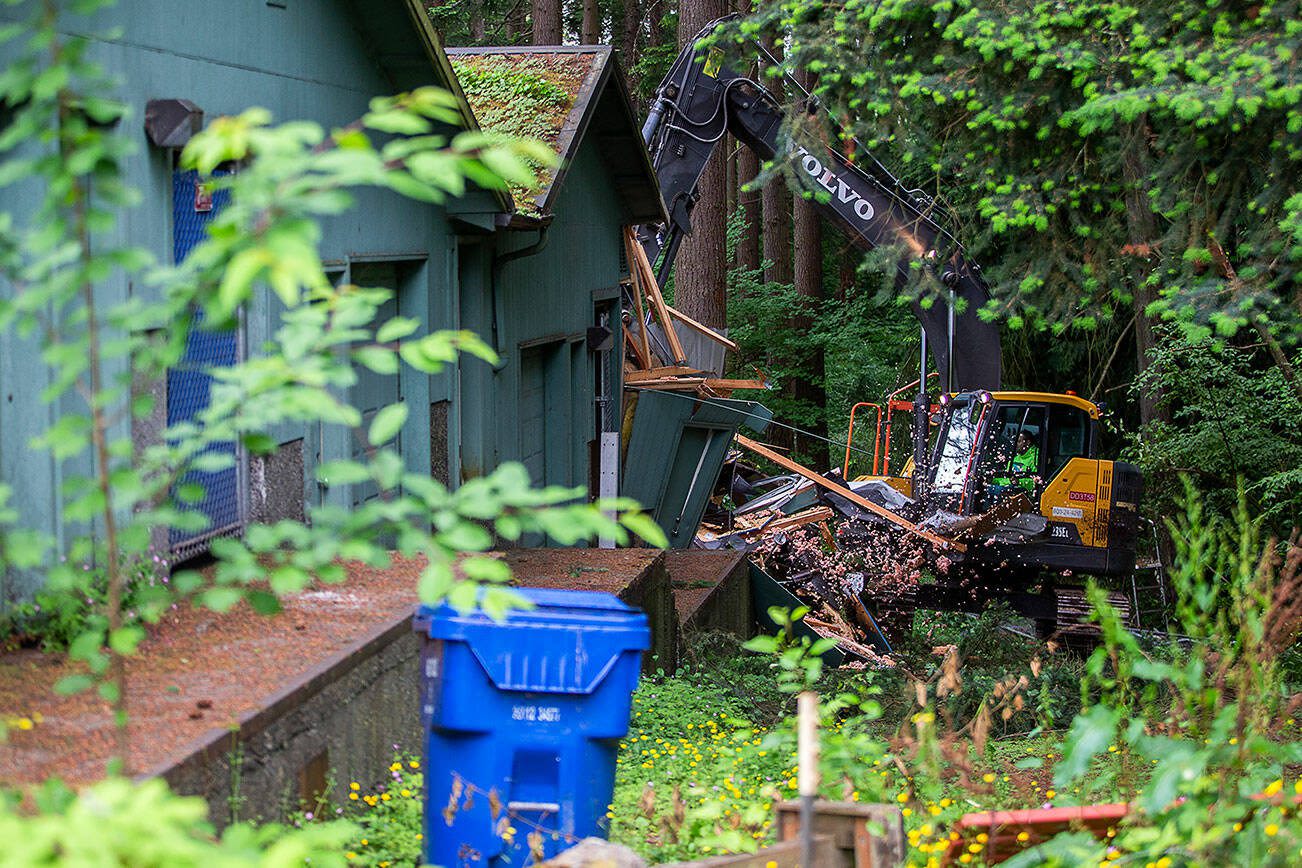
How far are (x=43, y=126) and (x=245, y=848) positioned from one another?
5.27 feet

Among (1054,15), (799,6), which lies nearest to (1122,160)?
(1054,15)

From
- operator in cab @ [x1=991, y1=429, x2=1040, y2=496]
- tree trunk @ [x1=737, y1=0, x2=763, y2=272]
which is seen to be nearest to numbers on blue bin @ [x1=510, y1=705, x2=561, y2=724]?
operator in cab @ [x1=991, y1=429, x2=1040, y2=496]

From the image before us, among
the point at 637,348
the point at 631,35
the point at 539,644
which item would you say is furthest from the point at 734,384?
the point at 631,35

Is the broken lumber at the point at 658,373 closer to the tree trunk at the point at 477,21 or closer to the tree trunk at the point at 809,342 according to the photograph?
the tree trunk at the point at 809,342

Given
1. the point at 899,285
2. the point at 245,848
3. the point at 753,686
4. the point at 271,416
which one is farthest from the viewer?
the point at 899,285

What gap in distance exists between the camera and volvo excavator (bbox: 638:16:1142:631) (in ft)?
51.0

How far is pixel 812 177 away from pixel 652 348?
2729 millimetres

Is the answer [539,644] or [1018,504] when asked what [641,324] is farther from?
[539,644]

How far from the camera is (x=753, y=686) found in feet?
35.4

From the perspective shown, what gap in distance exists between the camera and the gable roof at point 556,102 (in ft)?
36.1

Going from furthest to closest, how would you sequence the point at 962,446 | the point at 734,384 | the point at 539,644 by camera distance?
the point at 962,446, the point at 734,384, the point at 539,644

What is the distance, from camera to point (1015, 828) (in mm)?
4738

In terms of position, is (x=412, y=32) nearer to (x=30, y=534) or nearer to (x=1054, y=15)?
(x=1054, y=15)

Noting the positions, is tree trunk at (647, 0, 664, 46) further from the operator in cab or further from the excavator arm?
the operator in cab
